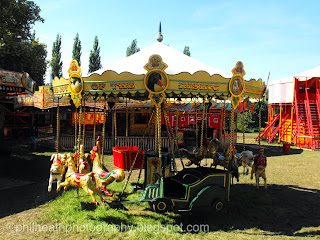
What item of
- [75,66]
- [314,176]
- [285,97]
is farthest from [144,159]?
[285,97]

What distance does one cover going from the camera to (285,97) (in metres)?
23.9

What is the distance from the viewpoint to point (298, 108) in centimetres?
2314

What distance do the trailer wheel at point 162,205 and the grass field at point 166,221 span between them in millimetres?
295

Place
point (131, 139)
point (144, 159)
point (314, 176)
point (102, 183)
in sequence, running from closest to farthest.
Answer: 1. point (102, 183)
2. point (144, 159)
3. point (314, 176)
4. point (131, 139)

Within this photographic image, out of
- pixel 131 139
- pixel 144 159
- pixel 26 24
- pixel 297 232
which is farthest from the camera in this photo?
pixel 26 24

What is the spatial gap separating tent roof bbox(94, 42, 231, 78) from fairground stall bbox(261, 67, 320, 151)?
1620 cm

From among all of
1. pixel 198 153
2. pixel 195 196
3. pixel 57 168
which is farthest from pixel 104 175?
pixel 198 153

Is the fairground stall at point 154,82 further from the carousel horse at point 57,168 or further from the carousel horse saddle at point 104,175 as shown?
the carousel horse saddle at point 104,175

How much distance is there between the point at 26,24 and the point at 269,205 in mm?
17861

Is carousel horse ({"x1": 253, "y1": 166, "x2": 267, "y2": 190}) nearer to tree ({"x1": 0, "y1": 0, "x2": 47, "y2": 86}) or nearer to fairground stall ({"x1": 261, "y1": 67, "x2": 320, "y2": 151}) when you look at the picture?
fairground stall ({"x1": 261, "y1": 67, "x2": 320, "y2": 151})

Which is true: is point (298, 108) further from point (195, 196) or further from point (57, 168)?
point (57, 168)

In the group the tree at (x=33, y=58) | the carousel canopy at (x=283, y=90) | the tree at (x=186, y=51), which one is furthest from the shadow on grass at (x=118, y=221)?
the tree at (x=186, y=51)

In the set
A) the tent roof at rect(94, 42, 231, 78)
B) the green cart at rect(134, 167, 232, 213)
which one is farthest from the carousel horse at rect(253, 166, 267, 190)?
the tent roof at rect(94, 42, 231, 78)

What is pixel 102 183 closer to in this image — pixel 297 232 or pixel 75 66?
pixel 75 66
